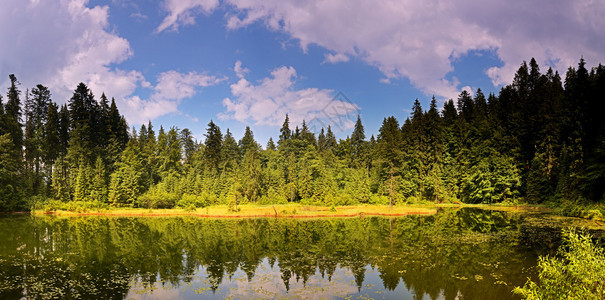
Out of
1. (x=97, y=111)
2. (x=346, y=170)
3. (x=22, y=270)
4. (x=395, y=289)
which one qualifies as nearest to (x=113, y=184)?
(x=97, y=111)

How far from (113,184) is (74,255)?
124 feet

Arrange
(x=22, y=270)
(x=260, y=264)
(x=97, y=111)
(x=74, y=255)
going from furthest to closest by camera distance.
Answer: (x=97, y=111), (x=74, y=255), (x=260, y=264), (x=22, y=270)

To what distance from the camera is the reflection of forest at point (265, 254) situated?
16922 mm

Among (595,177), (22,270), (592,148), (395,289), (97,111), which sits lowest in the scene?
(395,289)

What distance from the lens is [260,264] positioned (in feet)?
69.9

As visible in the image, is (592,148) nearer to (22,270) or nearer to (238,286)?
(238,286)

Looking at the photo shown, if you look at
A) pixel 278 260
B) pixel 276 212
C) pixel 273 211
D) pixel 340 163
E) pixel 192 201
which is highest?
pixel 340 163

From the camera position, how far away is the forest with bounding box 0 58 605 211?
164ft

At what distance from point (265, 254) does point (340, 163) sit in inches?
2169

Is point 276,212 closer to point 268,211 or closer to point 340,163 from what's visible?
point 268,211

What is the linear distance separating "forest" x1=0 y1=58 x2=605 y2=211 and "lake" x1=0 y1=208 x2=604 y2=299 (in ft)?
59.5

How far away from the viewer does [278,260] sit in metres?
22.2

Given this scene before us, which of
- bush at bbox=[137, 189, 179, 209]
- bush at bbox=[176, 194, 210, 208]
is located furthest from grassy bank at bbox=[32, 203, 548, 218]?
bush at bbox=[137, 189, 179, 209]

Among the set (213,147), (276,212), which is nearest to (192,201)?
(276,212)
